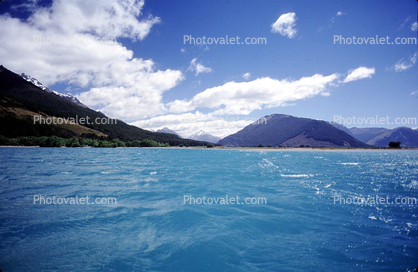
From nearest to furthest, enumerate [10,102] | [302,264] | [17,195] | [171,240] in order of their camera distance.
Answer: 1. [302,264]
2. [171,240]
3. [17,195]
4. [10,102]

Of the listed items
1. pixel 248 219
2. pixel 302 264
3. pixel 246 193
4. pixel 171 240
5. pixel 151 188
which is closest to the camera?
pixel 302 264

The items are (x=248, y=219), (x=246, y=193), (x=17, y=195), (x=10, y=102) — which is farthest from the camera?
(x=10, y=102)

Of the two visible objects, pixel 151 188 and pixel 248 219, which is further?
pixel 151 188

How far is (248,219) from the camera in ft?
37.3

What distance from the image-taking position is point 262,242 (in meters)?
8.76

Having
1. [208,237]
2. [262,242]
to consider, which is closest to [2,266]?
[208,237]

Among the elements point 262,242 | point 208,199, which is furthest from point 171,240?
point 208,199

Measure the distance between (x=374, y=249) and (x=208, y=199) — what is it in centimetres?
1078

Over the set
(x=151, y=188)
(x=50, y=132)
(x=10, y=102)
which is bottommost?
(x=151, y=188)

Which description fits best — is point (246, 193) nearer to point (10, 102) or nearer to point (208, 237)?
point (208, 237)

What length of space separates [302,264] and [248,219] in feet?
14.7

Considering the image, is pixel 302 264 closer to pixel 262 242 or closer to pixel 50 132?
pixel 262 242

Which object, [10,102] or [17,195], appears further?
[10,102]

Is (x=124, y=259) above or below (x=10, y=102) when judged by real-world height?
below
